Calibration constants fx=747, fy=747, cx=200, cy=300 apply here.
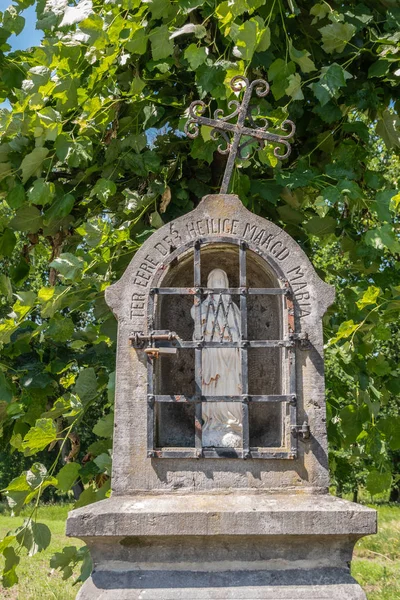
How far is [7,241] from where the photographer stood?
17.3ft

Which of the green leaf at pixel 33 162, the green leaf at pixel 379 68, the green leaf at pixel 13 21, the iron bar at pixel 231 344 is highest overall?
the green leaf at pixel 13 21

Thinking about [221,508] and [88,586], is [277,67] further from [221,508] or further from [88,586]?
[88,586]

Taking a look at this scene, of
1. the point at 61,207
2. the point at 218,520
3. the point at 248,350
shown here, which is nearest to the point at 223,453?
the point at 218,520

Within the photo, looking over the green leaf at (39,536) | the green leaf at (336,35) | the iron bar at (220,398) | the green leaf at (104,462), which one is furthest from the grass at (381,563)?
the green leaf at (336,35)

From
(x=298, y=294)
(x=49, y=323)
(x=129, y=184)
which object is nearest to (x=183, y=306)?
(x=298, y=294)

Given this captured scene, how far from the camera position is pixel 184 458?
357cm

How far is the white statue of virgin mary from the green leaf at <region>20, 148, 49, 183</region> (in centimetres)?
169

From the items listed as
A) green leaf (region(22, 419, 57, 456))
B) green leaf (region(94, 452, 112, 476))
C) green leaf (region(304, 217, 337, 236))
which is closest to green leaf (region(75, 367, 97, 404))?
green leaf (region(94, 452, 112, 476))

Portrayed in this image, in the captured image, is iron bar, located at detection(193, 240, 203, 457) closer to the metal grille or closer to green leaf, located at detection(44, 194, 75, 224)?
the metal grille

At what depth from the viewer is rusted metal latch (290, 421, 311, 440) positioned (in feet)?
11.8

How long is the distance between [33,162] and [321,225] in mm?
1931

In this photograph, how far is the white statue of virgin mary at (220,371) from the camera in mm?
3758

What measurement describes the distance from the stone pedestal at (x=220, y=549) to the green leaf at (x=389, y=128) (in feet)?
9.43

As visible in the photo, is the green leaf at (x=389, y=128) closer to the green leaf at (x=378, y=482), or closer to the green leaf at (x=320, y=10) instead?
the green leaf at (x=320, y=10)
